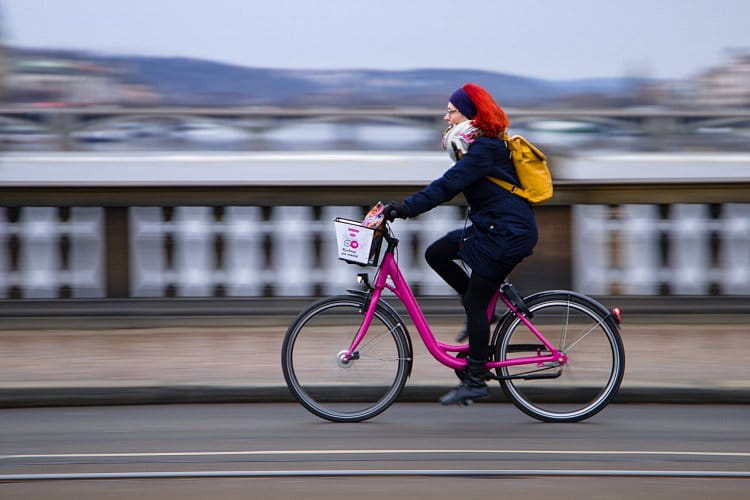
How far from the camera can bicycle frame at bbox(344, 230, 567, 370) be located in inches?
226

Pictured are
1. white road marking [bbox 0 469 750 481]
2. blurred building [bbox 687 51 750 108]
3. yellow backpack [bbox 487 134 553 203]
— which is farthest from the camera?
blurred building [bbox 687 51 750 108]

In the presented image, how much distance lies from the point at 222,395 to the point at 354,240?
146 cm

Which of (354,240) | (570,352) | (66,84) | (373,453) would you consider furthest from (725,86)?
(373,453)

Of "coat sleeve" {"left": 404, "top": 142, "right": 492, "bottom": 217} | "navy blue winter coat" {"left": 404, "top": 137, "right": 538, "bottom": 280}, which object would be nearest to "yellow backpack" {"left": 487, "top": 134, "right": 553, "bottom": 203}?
"navy blue winter coat" {"left": 404, "top": 137, "right": 538, "bottom": 280}

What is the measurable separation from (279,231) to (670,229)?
3082 mm

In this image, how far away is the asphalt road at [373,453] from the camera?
451cm

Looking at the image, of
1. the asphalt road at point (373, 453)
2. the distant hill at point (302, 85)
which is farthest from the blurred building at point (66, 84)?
the asphalt road at point (373, 453)

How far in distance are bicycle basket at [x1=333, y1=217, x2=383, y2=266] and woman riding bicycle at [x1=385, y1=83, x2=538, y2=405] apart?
0.16m

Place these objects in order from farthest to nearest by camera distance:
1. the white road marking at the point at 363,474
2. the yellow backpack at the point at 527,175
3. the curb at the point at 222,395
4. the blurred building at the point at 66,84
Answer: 1. the blurred building at the point at 66,84
2. the curb at the point at 222,395
3. the yellow backpack at the point at 527,175
4. the white road marking at the point at 363,474

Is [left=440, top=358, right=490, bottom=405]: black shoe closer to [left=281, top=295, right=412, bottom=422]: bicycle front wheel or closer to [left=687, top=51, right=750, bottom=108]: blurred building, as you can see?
[left=281, top=295, right=412, bottom=422]: bicycle front wheel

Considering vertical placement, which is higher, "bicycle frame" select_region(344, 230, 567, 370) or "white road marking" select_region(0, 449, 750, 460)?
"bicycle frame" select_region(344, 230, 567, 370)

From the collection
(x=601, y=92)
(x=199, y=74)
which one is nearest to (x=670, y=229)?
(x=199, y=74)

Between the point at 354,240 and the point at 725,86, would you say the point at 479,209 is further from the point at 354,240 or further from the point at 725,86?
the point at 725,86

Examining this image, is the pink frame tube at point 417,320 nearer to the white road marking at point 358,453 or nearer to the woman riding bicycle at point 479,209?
the woman riding bicycle at point 479,209
